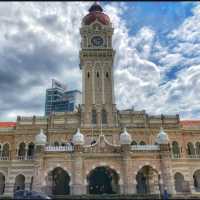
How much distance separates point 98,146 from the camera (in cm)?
3519

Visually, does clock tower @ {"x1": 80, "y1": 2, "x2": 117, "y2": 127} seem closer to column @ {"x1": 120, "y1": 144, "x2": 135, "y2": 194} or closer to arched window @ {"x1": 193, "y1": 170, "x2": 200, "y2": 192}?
column @ {"x1": 120, "y1": 144, "x2": 135, "y2": 194}

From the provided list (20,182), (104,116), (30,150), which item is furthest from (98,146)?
(20,182)

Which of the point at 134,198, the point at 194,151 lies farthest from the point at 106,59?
the point at 134,198

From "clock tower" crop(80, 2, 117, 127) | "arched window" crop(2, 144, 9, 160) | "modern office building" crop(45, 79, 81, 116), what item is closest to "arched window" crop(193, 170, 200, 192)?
"clock tower" crop(80, 2, 117, 127)

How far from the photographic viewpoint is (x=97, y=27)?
57031 mm

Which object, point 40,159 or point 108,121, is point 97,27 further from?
point 40,159

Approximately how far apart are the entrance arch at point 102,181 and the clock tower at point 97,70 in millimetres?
11090

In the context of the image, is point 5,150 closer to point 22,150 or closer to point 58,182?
point 22,150

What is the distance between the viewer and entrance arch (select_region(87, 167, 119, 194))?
127ft

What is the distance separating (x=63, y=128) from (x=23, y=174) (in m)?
10.4

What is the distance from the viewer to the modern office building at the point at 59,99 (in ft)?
517

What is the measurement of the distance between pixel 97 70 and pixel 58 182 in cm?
2426

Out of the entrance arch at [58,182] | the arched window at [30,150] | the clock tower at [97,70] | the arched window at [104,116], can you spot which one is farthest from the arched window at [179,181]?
the arched window at [30,150]

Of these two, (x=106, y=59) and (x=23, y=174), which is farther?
(x=106, y=59)
